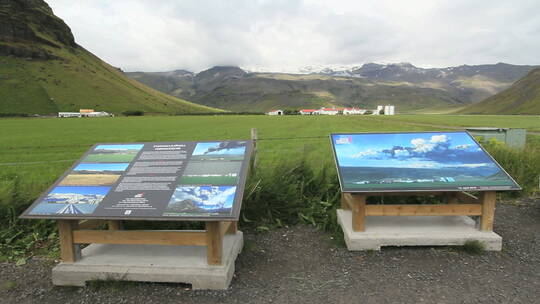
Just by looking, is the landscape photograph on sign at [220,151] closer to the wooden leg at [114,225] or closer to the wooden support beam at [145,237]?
the wooden support beam at [145,237]

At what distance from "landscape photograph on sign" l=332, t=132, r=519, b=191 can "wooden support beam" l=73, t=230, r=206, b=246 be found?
2.30 metres

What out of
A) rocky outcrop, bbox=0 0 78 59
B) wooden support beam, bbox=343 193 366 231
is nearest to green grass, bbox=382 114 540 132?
wooden support beam, bbox=343 193 366 231

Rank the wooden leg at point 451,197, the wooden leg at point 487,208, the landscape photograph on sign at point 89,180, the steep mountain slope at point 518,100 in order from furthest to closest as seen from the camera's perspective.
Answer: the steep mountain slope at point 518,100 → the wooden leg at point 451,197 → the wooden leg at point 487,208 → the landscape photograph on sign at point 89,180

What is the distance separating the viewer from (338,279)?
4.39 metres

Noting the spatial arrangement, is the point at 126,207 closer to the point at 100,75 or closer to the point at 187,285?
the point at 187,285

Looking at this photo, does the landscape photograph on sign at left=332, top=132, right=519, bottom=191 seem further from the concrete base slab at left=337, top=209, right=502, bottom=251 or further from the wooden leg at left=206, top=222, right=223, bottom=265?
the wooden leg at left=206, top=222, right=223, bottom=265

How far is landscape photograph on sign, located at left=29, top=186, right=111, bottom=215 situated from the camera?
4254 mm

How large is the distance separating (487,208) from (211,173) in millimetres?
4368

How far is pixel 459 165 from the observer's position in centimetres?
526

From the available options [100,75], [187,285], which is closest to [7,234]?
[187,285]

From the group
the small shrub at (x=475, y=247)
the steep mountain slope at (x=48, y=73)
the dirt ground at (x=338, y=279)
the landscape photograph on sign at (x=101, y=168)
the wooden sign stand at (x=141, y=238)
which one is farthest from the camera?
the steep mountain slope at (x=48, y=73)

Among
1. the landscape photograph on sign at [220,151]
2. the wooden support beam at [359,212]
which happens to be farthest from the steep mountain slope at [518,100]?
the landscape photograph on sign at [220,151]

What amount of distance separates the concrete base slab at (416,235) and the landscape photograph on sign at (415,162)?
85 cm

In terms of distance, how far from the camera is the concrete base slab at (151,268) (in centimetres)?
413
